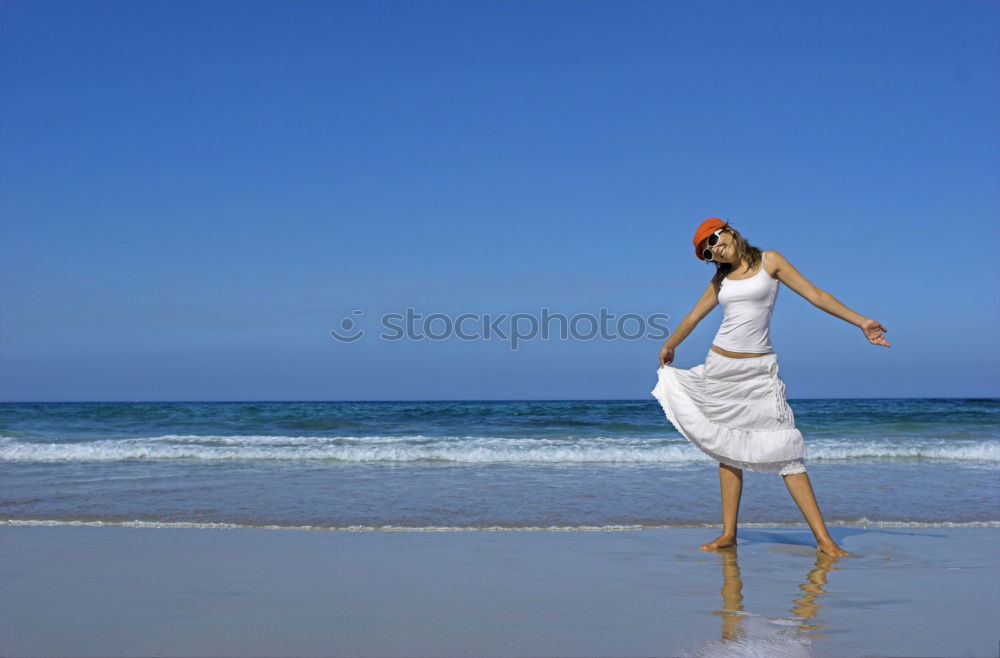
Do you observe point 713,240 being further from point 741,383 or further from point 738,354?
point 741,383

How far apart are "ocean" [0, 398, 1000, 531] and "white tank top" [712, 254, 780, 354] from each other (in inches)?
76.0

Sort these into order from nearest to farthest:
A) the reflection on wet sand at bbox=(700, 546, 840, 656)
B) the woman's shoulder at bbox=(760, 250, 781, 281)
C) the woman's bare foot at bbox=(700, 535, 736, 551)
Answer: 1. the reflection on wet sand at bbox=(700, 546, 840, 656)
2. the woman's shoulder at bbox=(760, 250, 781, 281)
3. the woman's bare foot at bbox=(700, 535, 736, 551)

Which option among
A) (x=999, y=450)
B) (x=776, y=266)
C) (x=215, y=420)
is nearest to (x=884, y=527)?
(x=776, y=266)

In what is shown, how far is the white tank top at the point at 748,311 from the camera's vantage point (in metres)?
4.52

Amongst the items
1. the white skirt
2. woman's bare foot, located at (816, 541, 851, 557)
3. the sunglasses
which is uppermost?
the sunglasses

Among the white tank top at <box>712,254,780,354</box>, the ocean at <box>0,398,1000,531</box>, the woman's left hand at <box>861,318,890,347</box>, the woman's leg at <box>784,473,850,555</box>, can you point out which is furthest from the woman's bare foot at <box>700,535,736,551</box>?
A: the woman's left hand at <box>861,318,890,347</box>

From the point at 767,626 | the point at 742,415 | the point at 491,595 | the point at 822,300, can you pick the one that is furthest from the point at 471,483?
the point at 767,626

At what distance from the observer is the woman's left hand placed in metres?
4.11

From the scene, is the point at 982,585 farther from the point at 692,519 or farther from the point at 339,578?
the point at 339,578

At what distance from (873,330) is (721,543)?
160 centimetres

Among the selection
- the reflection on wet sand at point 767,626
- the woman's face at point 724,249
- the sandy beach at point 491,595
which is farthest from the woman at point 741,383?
the reflection on wet sand at point 767,626

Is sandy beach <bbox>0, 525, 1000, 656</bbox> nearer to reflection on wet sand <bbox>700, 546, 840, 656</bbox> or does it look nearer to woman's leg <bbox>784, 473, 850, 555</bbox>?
reflection on wet sand <bbox>700, 546, 840, 656</bbox>

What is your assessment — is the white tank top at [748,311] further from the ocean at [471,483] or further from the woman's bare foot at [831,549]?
the ocean at [471,483]

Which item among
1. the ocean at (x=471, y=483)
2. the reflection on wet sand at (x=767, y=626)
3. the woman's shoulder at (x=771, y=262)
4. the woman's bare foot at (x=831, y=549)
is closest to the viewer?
the reflection on wet sand at (x=767, y=626)
